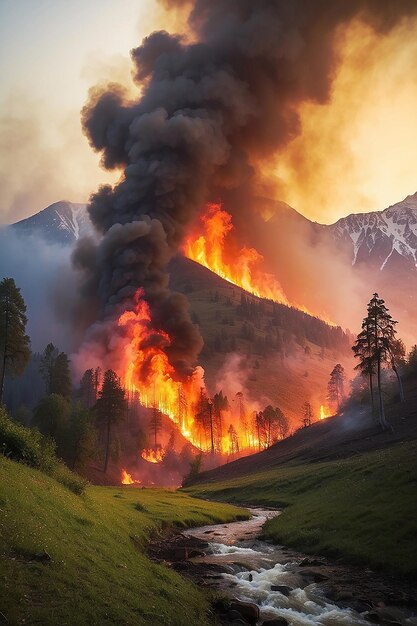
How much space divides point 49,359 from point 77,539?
122 metres

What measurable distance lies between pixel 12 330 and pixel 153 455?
242 feet

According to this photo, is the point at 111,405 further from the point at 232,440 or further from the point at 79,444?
the point at 232,440

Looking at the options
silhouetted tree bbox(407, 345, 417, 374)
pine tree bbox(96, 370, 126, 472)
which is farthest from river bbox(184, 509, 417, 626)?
silhouetted tree bbox(407, 345, 417, 374)

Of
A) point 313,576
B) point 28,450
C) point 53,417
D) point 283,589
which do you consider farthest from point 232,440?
point 283,589

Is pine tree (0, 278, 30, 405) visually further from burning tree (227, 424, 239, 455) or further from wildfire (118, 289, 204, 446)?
burning tree (227, 424, 239, 455)

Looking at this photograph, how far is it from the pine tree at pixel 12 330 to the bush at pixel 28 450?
32.6 m

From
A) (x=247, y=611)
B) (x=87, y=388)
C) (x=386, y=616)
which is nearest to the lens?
(x=247, y=611)

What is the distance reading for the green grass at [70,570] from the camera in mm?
12375

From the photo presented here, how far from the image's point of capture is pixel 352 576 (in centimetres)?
2234

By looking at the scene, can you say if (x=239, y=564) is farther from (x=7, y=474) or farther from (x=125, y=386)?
(x=125, y=386)

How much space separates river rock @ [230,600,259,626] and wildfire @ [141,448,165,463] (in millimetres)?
105219

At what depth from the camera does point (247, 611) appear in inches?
682

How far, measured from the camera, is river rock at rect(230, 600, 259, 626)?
17.1 m

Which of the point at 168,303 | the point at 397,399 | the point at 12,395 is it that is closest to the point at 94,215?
the point at 168,303
